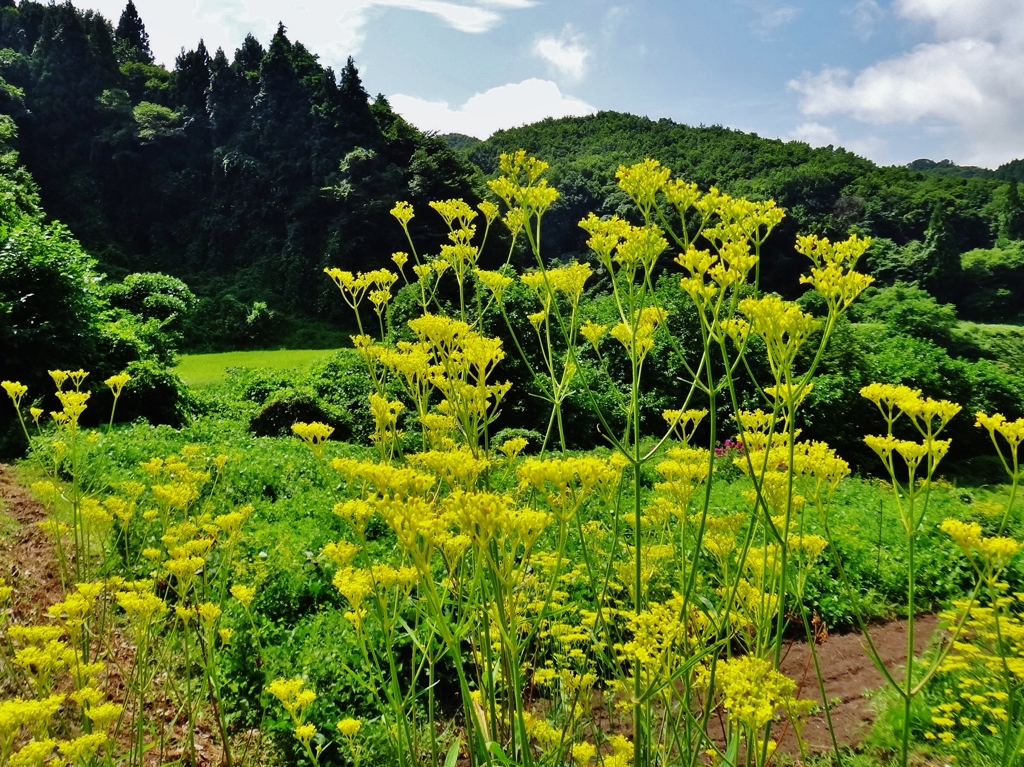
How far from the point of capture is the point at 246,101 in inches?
1513

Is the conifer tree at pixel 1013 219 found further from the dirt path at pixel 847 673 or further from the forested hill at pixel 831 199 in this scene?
the dirt path at pixel 847 673

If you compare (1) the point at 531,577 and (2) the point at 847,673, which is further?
(2) the point at 847,673

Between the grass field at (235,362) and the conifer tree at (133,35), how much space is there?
36198 mm

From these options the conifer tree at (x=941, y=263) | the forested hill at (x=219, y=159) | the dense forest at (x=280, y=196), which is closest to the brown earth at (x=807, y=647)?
the dense forest at (x=280, y=196)

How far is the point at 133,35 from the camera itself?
48.0m

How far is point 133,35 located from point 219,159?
73.2ft

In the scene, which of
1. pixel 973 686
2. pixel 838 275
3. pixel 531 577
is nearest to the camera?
pixel 838 275

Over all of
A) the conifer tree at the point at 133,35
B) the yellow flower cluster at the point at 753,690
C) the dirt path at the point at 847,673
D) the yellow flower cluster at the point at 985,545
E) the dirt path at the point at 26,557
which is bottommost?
the dirt path at the point at 847,673

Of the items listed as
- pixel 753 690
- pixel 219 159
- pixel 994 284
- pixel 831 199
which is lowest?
pixel 753 690

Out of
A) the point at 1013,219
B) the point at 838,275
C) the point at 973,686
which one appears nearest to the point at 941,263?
the point at 1013,219

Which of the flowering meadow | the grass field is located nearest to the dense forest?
the grass field

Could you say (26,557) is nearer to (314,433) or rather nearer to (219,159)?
(314,433)

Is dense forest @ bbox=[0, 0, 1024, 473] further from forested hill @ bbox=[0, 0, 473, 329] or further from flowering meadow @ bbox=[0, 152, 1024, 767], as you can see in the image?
flowering meadow @ bbox=[0, 152, 1024, 767]

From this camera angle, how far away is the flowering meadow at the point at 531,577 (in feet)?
4.32
